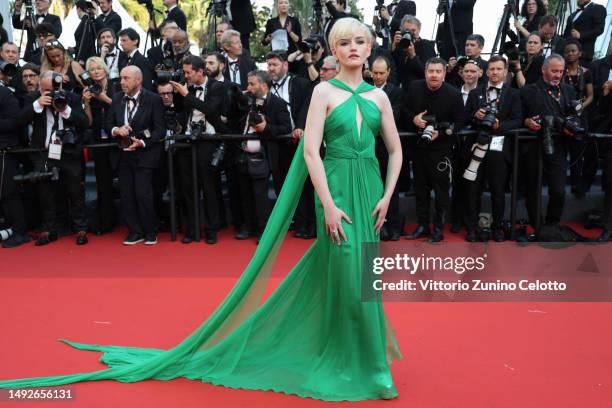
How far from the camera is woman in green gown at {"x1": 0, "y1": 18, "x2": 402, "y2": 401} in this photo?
340 cm

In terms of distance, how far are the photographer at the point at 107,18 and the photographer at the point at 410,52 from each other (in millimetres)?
3906

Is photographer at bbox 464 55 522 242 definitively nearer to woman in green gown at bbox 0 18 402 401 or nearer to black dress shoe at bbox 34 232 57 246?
woman in green gown at bbox 0 18 402 401

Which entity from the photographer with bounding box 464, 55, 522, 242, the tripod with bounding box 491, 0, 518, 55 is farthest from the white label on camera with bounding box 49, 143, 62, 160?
the tripod with bounding box 491, 0, 518, 55

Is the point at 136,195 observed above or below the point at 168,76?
below

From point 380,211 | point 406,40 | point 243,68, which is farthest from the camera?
point 243,68

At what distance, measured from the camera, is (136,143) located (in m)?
7.06

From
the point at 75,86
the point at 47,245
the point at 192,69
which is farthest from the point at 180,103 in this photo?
the point at 47,245

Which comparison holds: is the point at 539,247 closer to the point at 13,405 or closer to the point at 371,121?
Result: the point at 371,121

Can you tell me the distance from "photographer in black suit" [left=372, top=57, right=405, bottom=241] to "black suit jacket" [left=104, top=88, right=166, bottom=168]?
2.29 meters

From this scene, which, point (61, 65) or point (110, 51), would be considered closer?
point (61, 65)

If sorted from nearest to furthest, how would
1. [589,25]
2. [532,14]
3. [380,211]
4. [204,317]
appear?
[380,211] → [204,317] → [589,25] → [532,14]

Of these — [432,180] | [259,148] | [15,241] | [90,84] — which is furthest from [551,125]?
[15,241]

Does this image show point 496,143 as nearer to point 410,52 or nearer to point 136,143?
point 410,52

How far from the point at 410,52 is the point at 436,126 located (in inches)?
71.8
